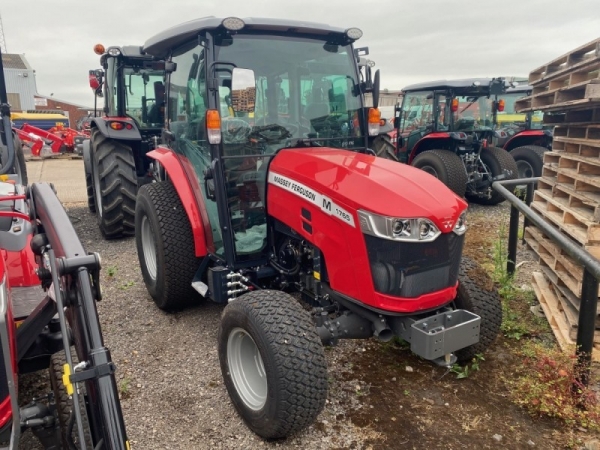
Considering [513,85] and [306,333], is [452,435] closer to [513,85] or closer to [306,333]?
[306,333]

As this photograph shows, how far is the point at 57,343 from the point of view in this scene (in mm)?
2232

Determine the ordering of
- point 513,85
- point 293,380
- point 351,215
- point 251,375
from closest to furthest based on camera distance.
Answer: point 293,380 → point 351,215 → point 251,375 → point 513,85

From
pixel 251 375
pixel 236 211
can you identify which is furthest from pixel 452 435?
pixel 236 211

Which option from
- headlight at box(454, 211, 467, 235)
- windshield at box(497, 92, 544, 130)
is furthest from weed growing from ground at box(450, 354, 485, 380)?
windshield at box(497, 92, 544, 130)

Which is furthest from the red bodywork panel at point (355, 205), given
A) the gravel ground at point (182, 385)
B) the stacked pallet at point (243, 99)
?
the gravel ground at point (182, 385)

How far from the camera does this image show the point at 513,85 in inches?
353

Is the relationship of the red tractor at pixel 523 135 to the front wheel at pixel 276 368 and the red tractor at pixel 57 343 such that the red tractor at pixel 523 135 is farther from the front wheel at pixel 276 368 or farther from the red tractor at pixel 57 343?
the red tractor at pixel 57 343

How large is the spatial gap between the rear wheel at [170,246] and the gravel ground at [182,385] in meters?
0.23

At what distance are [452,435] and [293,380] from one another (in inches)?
35.7

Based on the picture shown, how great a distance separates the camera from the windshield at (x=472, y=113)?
325 inches

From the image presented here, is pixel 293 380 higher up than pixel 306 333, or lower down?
lower down

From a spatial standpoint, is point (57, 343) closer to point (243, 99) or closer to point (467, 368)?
point (243, 99)

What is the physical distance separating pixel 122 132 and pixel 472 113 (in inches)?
228

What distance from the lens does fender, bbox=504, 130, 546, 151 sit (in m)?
9.23
